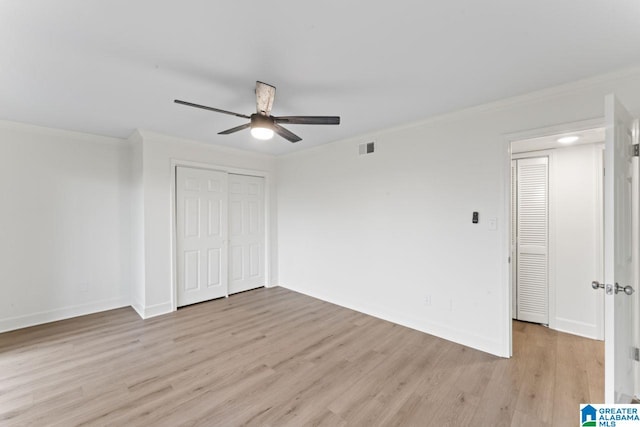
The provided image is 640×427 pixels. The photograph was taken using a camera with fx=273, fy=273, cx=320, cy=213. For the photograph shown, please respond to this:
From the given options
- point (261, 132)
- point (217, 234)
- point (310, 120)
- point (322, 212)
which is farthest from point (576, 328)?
point (217, 234)

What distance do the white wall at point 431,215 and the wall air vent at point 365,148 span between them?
69mm

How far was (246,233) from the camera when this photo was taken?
4.89m

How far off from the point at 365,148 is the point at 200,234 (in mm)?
2805

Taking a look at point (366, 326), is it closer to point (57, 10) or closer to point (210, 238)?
point (210, 238)

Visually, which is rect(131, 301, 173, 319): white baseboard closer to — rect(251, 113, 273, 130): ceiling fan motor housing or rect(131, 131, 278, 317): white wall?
rect(131, 131, 278, 317): white wall

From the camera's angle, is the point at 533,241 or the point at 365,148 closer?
the point at 533,241

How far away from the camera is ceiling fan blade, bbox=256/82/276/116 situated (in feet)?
7.37

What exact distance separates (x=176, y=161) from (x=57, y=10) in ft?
8.42

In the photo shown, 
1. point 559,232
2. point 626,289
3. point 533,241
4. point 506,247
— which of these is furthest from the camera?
point 533,241

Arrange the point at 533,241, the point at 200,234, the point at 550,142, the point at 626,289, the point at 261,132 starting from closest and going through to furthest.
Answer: the point at 626,289, the point at 261,132, the point at 550,142, the point at 533,241, the point at 200,234

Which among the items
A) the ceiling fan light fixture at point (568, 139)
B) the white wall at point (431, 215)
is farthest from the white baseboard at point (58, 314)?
the ceiling fan light fixture at point (568, 139)

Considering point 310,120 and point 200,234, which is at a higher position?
point 310,120

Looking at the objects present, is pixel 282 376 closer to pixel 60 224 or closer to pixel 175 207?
pixel 175 207

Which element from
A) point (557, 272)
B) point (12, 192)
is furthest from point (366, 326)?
point (12, 192)
